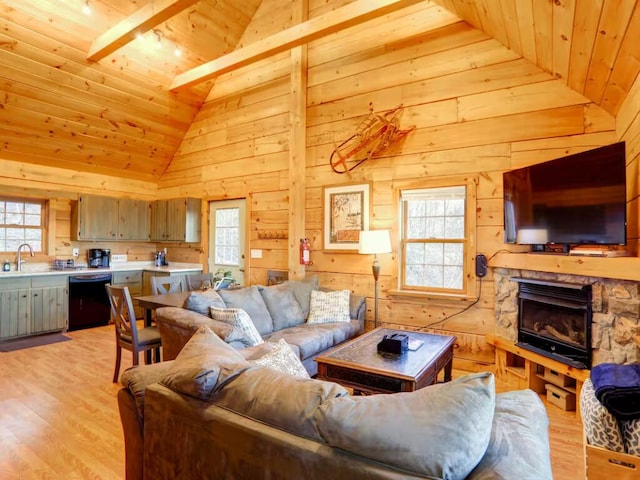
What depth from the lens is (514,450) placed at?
1020 millimetres

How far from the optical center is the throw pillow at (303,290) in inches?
163

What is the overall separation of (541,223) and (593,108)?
45.2 inches

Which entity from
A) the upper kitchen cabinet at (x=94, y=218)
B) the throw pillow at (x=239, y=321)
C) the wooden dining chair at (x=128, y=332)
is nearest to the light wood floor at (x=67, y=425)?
the wooden dining chair at (x=128, y=332)

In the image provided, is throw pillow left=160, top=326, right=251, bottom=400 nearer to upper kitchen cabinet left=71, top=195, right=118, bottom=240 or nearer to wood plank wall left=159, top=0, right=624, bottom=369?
wood plank wall left=159, top=0, right=624, bottom=369

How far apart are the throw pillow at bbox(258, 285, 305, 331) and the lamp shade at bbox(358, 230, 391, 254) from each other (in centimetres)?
97

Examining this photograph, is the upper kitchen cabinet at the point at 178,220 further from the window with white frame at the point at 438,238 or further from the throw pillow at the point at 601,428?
the throw pillow at the point at 601,428

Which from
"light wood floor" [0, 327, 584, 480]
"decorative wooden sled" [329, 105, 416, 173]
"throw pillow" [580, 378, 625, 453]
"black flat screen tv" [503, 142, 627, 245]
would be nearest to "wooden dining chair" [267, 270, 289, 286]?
"decorative wooden sled" [329, 105, 416, 173]

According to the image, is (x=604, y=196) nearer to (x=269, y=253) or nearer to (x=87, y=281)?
(x=269, y=253)

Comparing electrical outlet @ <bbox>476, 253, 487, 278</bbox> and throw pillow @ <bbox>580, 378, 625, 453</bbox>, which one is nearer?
throw pillow @ <bbox>580, 378, 625, 453</bbox>

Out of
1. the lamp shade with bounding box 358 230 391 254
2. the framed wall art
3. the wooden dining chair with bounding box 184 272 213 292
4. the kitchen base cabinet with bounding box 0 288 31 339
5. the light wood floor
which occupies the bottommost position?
the light wood floor

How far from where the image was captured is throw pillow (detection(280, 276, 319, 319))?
4.13m

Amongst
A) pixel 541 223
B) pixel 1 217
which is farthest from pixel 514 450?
pixel 1 217

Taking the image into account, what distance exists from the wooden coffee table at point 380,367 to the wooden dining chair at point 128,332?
1.71 meters

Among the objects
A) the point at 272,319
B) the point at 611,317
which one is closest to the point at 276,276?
the point at 272,319
